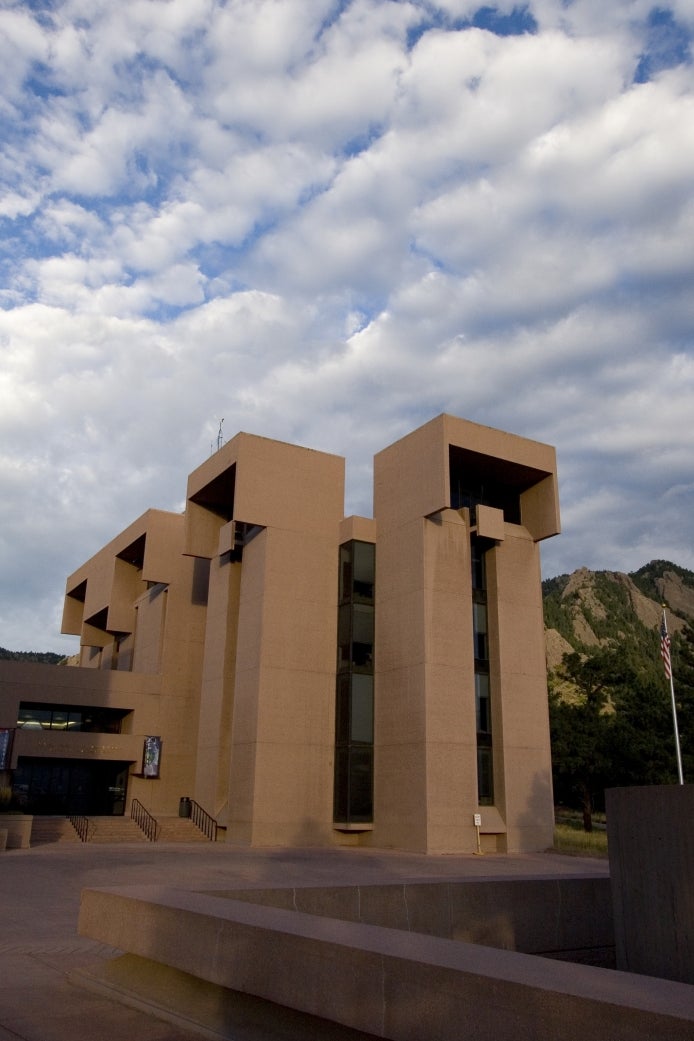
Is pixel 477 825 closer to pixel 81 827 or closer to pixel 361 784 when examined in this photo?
pixel 361 784

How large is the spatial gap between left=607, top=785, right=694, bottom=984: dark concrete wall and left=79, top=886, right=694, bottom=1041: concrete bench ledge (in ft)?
11.3

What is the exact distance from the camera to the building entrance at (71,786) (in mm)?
40656

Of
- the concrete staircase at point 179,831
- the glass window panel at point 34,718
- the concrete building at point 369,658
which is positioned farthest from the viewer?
the glass window panel at point 34,718

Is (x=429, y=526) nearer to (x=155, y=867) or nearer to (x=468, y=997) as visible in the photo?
(x=155, y=867)

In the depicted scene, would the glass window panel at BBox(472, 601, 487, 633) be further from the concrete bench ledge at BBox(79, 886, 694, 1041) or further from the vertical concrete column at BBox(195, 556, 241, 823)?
the concrete bench ledge at BBox(79, 886, 694, 1041)

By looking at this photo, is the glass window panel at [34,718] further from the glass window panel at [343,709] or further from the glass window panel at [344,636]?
the glass window panel at [344,636]

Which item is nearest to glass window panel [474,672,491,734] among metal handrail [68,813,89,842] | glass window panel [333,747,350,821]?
A: glass window panel [333,747,350,821]

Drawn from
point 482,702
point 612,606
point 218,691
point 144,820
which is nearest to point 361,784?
point 482,702

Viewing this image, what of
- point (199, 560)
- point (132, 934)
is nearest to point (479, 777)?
point (199, 560)

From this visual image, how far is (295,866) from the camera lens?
76.5 ft

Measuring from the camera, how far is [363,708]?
33.4 meters

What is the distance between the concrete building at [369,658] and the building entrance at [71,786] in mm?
1180

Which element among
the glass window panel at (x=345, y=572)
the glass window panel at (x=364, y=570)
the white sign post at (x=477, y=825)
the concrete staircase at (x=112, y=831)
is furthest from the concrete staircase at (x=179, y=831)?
the glass window panel at (x=364, y=570)

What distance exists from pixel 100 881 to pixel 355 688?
54.8 feet
